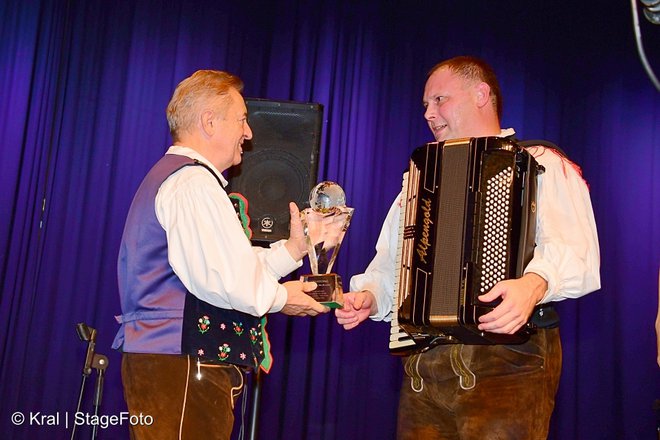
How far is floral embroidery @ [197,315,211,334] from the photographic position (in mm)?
2545

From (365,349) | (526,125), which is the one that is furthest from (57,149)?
(526,125)

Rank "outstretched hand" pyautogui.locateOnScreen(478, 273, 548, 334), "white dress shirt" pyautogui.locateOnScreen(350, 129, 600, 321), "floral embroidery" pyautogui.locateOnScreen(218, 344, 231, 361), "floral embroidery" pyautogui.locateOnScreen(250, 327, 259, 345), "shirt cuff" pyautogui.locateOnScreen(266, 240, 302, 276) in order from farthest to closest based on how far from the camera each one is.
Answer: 1. "shirt cuff" pyautogui.locateOnScreen(266, 240, 302, 276)
2. "floral embroidery" pyautogui.locateOnScreen(250, 327, 259, 345)
3. "floral embroidery" pyautogui.locateOnScreen(218, 344, 231, 361)
4. "white dress shirt" pyautogui.locateOnScreen(350, 129, 600, 321)
5. "outstretched hand" pyautogui.locateOnScreen(478, 273, 548, 334)

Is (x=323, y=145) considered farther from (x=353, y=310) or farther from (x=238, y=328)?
(x=238, y=328)

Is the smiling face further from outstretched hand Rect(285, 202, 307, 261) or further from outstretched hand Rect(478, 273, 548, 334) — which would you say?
outstretched hand Rect(478, 273, 548, 334)

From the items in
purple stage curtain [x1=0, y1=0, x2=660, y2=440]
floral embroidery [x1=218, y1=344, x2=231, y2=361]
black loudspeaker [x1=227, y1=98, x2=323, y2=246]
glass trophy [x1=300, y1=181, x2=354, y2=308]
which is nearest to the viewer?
floral embroidery [x1=218, y1=344, x2=231, y2=361]

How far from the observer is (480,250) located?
2.48 m

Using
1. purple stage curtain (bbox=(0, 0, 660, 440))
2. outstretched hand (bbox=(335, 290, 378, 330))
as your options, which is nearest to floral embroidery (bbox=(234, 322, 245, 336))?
outstretched hand (bbox=(335, 290, 378, 330))

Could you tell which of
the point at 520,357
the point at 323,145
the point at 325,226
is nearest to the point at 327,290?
the point at 325,226

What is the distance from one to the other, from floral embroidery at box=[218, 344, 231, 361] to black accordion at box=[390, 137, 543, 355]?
56 centimetres

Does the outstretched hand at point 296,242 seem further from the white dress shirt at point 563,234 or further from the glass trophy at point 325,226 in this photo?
the white dress shirt at point 563,234

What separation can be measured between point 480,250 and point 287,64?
11.4 feet

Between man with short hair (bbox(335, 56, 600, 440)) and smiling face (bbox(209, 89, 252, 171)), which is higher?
smiling face (bbox(209, 89, 252, 171))

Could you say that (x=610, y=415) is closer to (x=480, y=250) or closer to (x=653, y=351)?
(x=653, y=351)

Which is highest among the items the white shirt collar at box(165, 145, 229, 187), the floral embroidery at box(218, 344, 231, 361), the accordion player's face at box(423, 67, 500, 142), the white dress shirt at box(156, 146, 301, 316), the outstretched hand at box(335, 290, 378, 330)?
the accordion player's face at box(423, 67, 500, 142)
